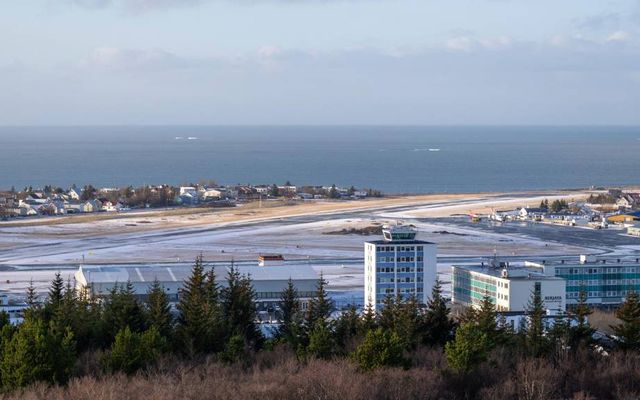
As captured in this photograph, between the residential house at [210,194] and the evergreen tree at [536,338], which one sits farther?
the residential house at [210,194]

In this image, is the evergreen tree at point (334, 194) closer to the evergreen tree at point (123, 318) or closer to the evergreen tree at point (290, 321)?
the evergreen tree at point (290, 321)

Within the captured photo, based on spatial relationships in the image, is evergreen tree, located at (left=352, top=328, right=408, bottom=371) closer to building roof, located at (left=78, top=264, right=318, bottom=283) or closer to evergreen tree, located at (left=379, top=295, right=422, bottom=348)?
evergreen tree, located at (left=379, top=295, right=422, bottom=348)

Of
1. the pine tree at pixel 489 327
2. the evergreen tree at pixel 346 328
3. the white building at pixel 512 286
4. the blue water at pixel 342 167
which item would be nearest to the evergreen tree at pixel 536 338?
the pine tree at pixel 489 327

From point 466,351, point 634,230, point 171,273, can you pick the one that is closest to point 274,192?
point 634,230

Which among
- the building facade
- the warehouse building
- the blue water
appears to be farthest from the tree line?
Result: the blue water

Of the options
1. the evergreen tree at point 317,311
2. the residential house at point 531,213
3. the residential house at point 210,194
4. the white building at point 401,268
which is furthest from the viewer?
the residential house at point 210,194

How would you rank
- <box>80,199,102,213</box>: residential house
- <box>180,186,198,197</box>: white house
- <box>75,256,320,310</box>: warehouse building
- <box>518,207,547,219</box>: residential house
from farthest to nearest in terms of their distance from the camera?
<box>180,186,198,197</box>: white house, <box>80,199,102,213</box>: residential house, <box>518,207,547,219</box>: residential house, <box>75,256,320,310</box>: warehouse building

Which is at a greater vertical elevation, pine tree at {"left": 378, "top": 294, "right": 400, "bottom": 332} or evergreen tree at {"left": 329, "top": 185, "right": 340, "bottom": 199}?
pine tree at {"left": 378, "top": 294, "right": 400, "bottom": 332}
